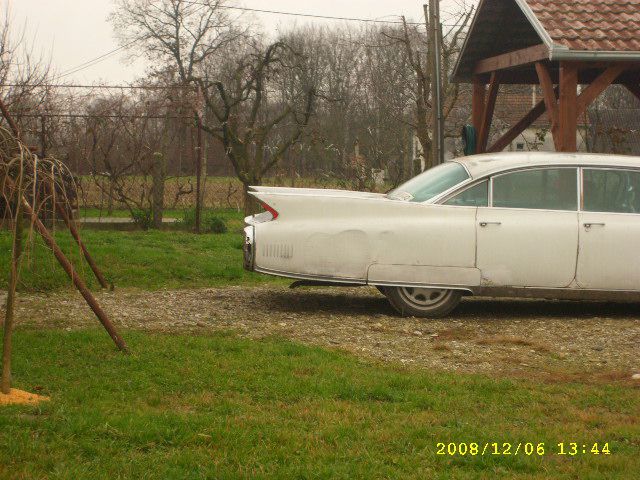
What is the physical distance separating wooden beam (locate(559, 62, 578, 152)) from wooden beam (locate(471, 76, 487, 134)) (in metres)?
3.91

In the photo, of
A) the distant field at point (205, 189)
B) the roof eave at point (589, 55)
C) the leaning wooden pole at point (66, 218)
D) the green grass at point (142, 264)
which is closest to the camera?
the leaning wooden pole at point (66, 218)

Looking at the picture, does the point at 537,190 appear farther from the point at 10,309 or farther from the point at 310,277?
the point at 10,309

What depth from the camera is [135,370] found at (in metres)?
6.10

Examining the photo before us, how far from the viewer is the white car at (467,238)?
8.47m

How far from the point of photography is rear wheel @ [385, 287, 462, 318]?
8.69 metres

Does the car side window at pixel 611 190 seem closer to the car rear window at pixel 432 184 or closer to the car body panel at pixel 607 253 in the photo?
the car body panel at pixel 607 253

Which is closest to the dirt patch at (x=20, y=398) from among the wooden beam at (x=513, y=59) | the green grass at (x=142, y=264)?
the green grass at (x=142, y=264)

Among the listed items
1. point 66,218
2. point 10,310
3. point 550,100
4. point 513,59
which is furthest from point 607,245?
point 10,310

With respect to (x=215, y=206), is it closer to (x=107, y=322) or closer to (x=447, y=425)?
(x=107, y=322)

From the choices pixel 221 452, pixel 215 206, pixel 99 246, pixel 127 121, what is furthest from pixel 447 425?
pixel 215 206

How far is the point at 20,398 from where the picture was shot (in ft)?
17.0

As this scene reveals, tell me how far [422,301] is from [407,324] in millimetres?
417

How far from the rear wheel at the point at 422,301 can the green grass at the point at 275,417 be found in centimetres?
187

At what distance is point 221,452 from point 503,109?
33462 mm
